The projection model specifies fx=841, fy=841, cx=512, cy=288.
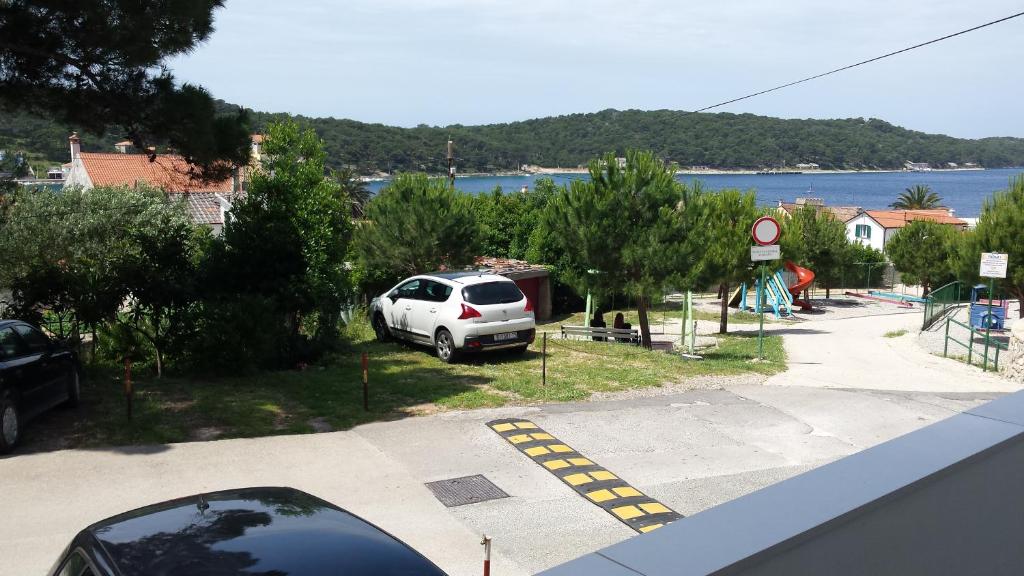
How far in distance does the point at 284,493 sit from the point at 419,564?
1.17 metres

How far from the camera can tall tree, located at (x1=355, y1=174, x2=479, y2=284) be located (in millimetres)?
28906

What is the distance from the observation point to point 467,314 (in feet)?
49.5

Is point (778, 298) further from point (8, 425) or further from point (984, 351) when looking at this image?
point (8, 425)

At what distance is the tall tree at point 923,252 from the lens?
5122 centimetres

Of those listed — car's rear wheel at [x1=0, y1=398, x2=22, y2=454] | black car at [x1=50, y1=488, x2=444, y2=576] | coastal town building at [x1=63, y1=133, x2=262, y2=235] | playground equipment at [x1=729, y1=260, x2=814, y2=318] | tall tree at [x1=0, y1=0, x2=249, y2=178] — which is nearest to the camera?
black car at [x1=50, y1=488, x2=444, y2=576]

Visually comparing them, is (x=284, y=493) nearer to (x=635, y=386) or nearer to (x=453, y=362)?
(x=635, y=386)

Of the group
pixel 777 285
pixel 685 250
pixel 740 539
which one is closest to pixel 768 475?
pixel 740 539

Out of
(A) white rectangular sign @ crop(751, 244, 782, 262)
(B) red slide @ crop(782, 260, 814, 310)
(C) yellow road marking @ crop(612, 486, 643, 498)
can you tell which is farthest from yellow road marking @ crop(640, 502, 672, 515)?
(B) red slide @ crop(782, 260, 814, 310)

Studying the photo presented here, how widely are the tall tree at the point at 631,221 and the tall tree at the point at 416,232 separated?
9384 mm

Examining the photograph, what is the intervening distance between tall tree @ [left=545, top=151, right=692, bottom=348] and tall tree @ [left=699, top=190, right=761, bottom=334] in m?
10.0

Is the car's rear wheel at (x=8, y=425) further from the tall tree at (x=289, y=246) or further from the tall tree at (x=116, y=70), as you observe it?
the tall tree at (x=289, y=246)

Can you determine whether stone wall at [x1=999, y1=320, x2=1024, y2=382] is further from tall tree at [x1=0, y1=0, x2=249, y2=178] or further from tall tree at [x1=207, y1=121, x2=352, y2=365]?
tall tree at [x1=0, y1=0, x2=249, y2=178]

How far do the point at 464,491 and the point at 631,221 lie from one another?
487 inches

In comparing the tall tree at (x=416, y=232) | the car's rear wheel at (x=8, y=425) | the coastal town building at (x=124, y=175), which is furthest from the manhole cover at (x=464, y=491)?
the coastal town building at (x=124, y=175)
